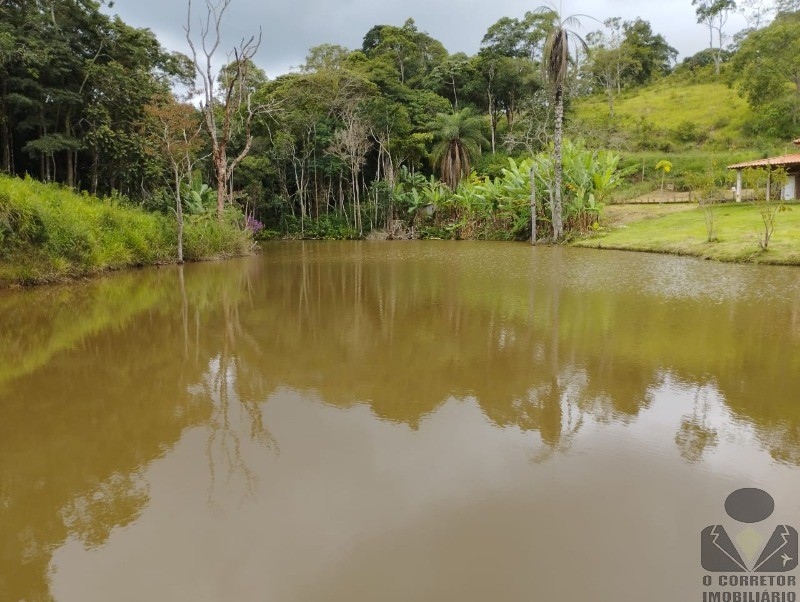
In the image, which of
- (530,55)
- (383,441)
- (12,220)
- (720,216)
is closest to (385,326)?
(383,441)

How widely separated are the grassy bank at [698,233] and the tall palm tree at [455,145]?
8646mm

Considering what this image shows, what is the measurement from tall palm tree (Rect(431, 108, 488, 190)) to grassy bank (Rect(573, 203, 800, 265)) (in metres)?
8.65

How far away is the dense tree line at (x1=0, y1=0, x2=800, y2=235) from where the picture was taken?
59.6 ft

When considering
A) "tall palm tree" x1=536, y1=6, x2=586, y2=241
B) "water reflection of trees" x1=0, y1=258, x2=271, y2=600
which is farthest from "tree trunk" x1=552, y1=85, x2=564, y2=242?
"water reflection of trees" x1=0, y1=258, x2=271, y2=600

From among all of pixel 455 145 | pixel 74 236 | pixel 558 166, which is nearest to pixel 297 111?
pixel 455 145

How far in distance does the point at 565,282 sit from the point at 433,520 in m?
8.69

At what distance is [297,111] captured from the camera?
3091 cm

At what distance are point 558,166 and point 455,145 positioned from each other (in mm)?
10519

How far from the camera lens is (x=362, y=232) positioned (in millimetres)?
30781

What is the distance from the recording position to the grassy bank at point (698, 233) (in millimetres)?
12422

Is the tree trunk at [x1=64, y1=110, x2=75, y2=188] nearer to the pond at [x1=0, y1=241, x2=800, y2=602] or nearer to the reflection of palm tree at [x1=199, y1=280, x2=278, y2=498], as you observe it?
the pond at [x1=0, y1=241, x2=800, y2=602]

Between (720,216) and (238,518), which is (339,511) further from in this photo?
(720,216)

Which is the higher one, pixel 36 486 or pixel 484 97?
pixel 484 97

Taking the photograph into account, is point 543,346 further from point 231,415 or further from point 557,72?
point 557,72
